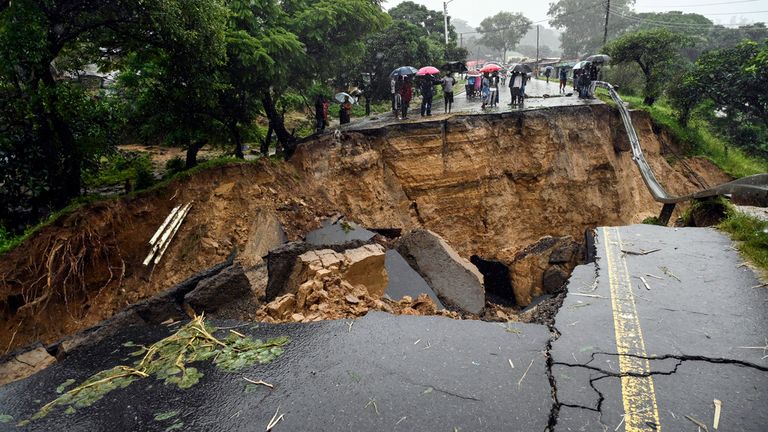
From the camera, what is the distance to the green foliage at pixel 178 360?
173 inches

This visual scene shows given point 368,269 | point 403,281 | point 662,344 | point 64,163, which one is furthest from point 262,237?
point 662,344

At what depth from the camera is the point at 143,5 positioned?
781 cm

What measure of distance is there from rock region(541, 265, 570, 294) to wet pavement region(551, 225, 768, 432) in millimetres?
4971

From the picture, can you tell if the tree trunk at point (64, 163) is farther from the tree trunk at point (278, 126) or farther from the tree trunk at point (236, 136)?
A: the tree trunk at point (278, 126)

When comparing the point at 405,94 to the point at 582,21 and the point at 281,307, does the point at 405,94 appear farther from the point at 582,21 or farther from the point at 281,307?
the point at 582,21

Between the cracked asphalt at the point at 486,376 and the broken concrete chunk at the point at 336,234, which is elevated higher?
the cracked asphalt at the point at 486,376

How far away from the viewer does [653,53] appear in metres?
21.4

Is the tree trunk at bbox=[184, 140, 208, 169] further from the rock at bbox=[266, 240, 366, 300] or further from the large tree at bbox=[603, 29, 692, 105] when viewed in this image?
the large tree at bbox=[603, 29, 692, 105]

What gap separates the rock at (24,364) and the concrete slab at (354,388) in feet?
1.33

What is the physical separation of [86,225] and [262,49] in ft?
17.8

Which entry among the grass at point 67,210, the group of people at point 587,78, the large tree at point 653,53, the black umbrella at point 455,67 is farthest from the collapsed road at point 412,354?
the black umbrella at point 455,67

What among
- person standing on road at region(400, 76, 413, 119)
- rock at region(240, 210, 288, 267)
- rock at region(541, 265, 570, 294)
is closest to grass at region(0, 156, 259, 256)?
rock at region(240, 210, 288, 267)

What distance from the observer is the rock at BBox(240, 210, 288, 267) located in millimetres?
9977

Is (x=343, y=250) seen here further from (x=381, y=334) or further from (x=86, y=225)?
(x=86, y=225)
